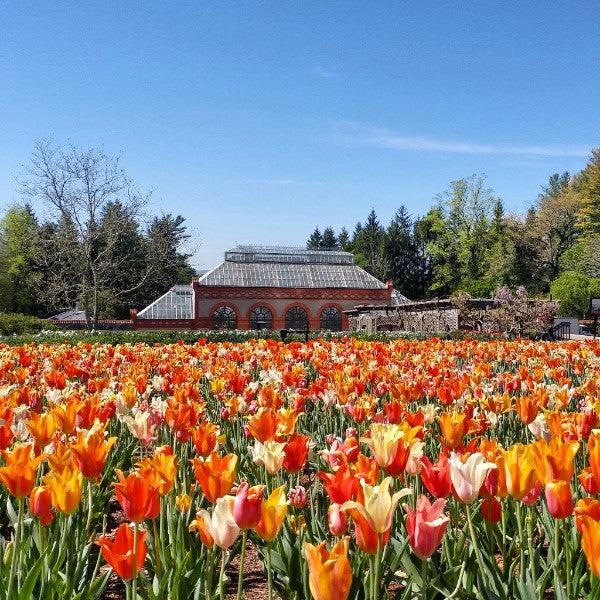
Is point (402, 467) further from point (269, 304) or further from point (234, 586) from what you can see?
point (269, 304)

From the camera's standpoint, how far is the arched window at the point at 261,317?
132 ft

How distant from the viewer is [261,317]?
4044cm

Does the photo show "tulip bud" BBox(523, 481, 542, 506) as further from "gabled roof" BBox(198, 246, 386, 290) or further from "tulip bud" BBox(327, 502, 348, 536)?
"gabled roof" BBox(198, 246, 386, 290)

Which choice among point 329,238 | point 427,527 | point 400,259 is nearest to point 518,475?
point 427,527

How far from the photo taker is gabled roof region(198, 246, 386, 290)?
41219 millimetres

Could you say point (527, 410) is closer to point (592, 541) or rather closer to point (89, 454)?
point (592, 541)

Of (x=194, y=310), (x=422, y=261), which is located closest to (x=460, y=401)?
(x=194, y=310)

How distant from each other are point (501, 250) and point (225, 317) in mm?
21748

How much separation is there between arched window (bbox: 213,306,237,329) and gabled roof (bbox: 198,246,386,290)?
153cm

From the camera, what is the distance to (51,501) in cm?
214

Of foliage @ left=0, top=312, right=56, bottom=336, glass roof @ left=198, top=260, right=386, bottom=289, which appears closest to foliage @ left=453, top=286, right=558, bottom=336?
foliage @ left=0, top=312, right=56, bottom=336

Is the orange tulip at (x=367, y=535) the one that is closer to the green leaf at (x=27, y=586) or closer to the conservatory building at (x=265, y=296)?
the green leaf at (x=27, y=586)

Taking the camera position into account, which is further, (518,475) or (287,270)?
(287,270)

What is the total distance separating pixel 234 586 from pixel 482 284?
152 ft
